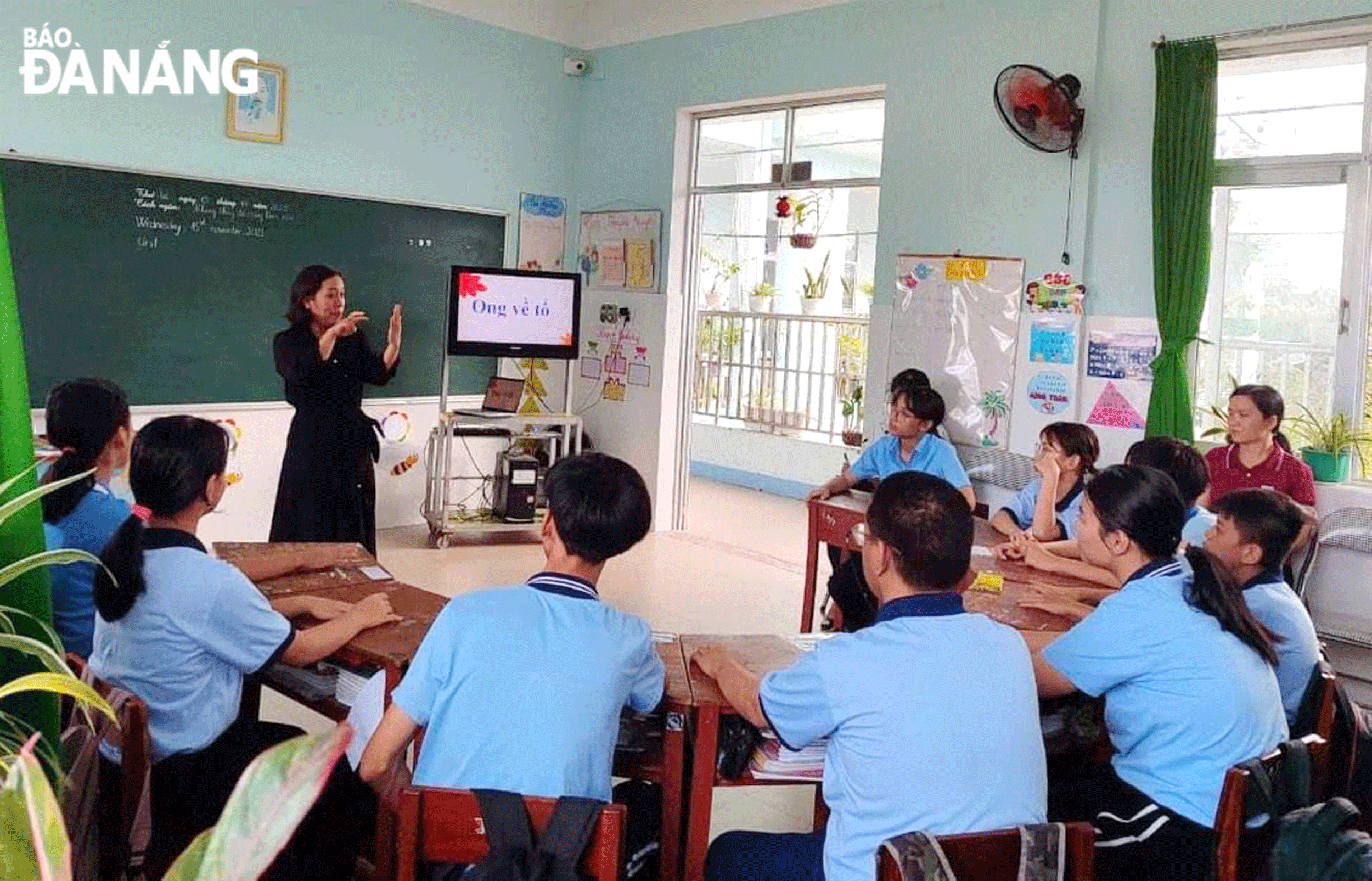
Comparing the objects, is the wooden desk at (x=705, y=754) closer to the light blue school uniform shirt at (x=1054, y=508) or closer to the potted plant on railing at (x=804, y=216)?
the light blue school uniform shirt at (x=1054, y=508)

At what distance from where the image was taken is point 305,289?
4586mm

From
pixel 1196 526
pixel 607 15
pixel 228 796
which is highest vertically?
pixel 607 15

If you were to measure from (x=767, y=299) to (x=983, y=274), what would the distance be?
399 cm

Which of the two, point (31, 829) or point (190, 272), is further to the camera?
point (190, 272)

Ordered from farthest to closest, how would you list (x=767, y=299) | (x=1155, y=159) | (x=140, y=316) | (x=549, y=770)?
(x=767, y=299)
(x=140, y=316)
(x=1155, y=159)
(x=549, y=770)

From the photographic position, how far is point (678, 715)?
7.28 feet

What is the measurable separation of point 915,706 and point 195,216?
17.0 feet

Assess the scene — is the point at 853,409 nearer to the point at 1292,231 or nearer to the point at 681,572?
the point at 681,572

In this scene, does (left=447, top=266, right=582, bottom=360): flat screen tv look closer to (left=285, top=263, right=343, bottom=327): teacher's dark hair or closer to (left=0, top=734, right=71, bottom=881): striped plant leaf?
(left=285, top=263, right=343, bottom=327): teacher's dark hair

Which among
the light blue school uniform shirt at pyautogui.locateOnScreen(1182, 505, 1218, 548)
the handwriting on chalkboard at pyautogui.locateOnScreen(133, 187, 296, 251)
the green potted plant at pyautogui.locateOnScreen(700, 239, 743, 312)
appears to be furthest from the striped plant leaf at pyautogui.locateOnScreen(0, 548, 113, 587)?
the green potted plant at pyautogui.locateOnScreen(700, 239, 743, 312)

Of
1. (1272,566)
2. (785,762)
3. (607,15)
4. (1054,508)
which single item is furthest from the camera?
(607,15)

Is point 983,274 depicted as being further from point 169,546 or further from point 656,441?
point 169,546

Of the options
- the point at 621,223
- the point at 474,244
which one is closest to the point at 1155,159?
the point at 621,223

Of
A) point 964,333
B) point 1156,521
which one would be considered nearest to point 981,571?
point 1156,521
